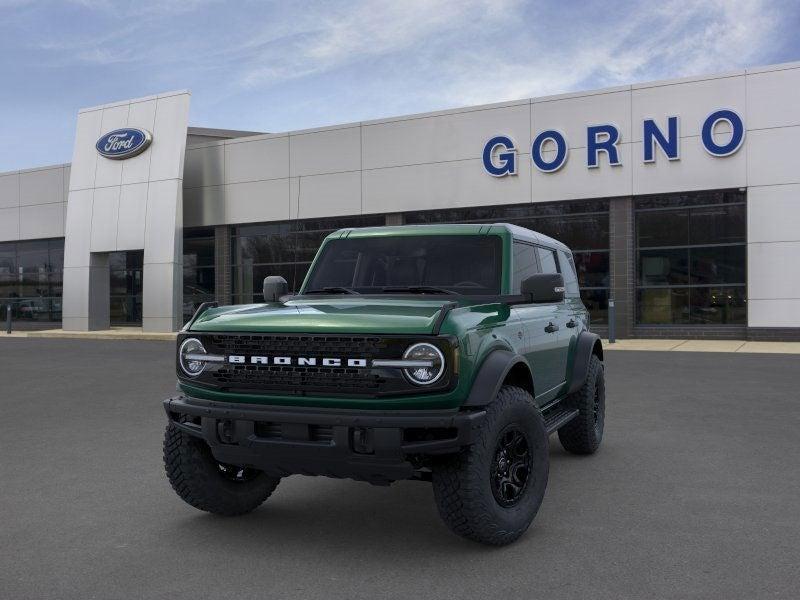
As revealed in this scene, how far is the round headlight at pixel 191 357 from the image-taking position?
443cm

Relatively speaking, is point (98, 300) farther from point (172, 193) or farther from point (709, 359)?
point (709, 359)

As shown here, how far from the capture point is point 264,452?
4.00 m

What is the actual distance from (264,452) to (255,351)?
573mm

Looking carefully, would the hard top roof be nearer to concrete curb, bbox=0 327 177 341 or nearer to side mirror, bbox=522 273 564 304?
side mirror, bbox=522 273 564 304

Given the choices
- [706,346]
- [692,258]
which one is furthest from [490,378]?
[692,258]

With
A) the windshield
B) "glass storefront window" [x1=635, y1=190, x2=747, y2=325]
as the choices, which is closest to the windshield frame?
the windshield

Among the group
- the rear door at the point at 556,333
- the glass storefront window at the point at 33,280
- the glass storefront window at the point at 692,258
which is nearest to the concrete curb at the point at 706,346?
the glass storefront window at the point at 692,258

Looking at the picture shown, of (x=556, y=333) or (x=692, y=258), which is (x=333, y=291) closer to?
(x=556, y=333)

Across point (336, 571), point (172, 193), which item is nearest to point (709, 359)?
point (336, 571)

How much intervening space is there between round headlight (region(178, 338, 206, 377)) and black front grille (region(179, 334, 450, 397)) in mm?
118

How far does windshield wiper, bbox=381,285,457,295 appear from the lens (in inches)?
199

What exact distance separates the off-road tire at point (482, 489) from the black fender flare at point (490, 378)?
0.10 meters

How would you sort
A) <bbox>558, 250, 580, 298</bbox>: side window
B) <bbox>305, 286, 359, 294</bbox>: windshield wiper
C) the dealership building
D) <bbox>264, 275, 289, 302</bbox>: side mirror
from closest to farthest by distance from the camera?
1. <bbox>305, 286, 359, 294</bbox>: windshield wiper
2. <bbox>264, 275, 289, 302</bbox>: side mirror
3. <bbox>558, 250, 580, 298</bbox>: side window
4. the dealership building

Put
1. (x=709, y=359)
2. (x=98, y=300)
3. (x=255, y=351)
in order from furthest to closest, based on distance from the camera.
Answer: (x=98, y=300)
(x=709, y=359)
(x=255, y=351)
